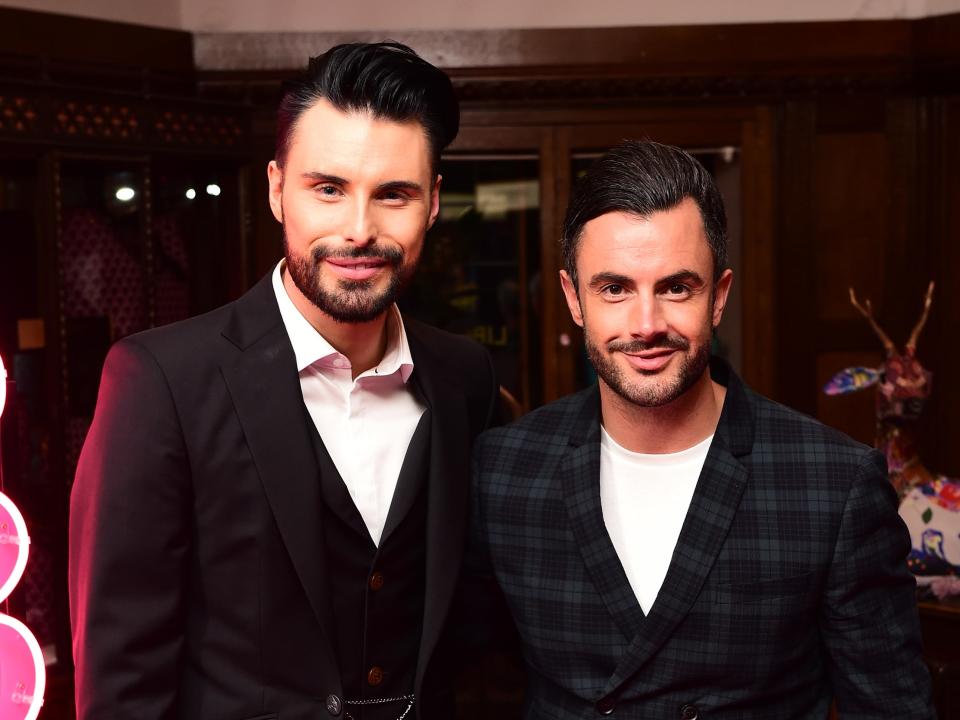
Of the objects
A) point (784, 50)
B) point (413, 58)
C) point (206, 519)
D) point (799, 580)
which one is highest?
point (784, 50)

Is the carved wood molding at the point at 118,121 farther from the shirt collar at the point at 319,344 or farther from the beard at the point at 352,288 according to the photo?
the beard at the point at 352,288

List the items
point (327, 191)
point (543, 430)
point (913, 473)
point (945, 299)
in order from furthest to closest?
point (945, 299) → point (913, 473) → point (543, 430) → point (327, 191)

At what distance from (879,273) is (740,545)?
131 inches

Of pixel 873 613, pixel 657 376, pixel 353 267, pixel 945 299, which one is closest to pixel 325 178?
pixel 353 267

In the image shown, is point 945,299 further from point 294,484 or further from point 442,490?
point 294,484

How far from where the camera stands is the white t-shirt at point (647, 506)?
5.89 ft

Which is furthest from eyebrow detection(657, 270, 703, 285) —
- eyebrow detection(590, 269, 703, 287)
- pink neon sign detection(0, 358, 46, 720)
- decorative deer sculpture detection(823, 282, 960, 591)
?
decorative deer sculpture detection(823, 282, 960, 591)

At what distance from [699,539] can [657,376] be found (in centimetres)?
26

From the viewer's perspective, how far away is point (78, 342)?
374 cm

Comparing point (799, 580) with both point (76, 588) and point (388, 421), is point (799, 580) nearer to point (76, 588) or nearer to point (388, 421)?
point (388, 421)

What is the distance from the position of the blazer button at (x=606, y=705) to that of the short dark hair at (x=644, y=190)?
68cm

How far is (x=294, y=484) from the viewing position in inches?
68.5

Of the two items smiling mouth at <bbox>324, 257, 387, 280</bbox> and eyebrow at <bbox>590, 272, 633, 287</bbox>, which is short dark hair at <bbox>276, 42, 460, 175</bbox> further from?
eyebrow at <bbox>590, 272, 633, 287</bbox>

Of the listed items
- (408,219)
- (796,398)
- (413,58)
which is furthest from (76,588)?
(796,398)
